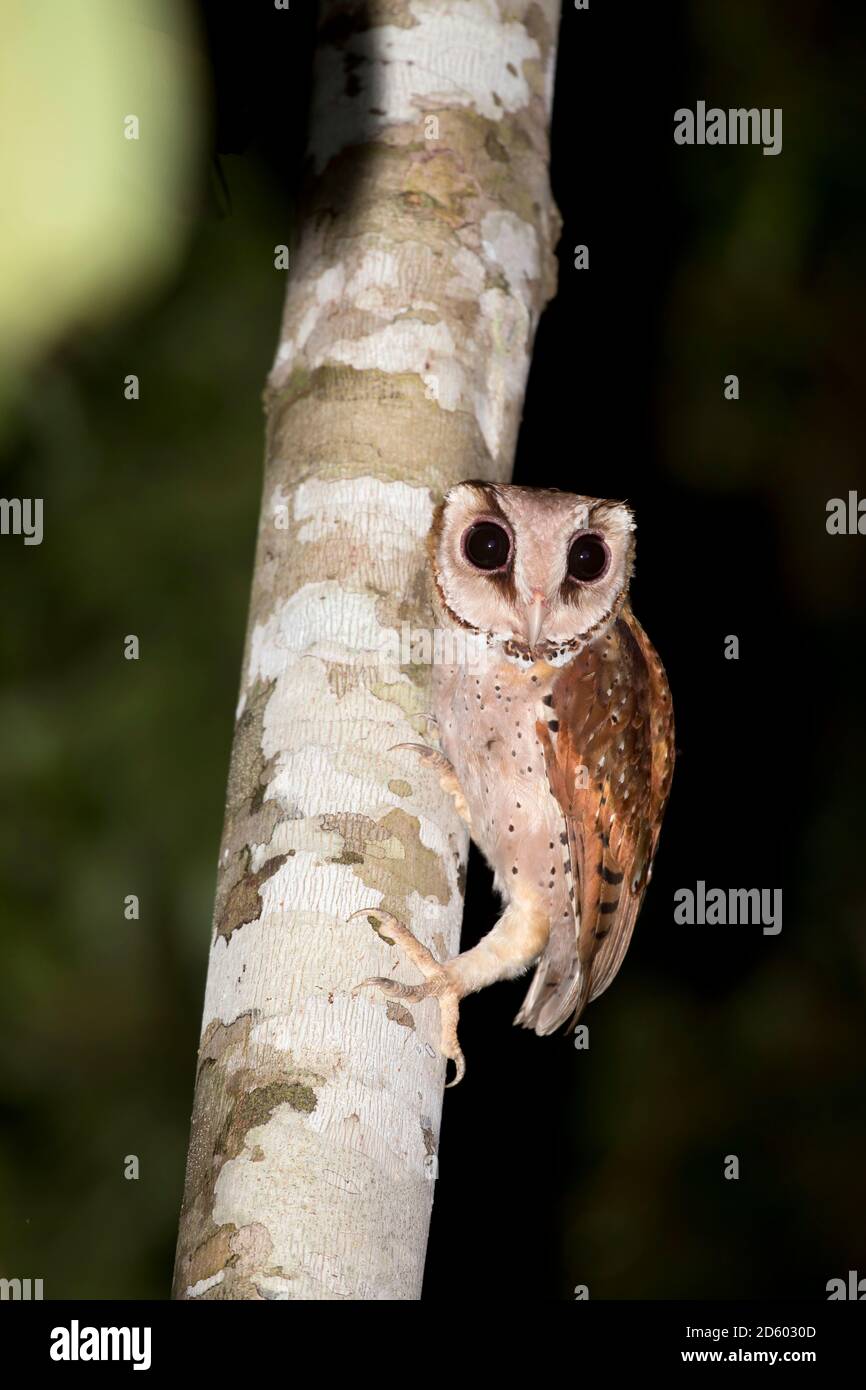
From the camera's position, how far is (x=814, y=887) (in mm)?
5750

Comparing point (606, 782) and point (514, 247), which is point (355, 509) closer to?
point (514, 247)

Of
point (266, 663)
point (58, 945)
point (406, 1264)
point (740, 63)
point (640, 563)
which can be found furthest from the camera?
point (640, 563)

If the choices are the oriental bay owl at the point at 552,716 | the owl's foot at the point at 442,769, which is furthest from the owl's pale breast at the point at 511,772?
the owl's foot at the point at 442,769

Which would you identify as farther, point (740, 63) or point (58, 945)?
point (740, 63)

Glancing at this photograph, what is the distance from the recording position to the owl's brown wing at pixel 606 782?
2965 mm

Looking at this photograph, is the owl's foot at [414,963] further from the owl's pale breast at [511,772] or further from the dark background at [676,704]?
the dark background at [676,704]

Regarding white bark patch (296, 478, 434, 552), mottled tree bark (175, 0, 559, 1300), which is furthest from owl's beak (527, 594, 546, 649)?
white bark patch (296, 478, 434, 552)

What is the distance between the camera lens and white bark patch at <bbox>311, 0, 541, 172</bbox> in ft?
8.53

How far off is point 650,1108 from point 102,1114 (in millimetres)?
2378

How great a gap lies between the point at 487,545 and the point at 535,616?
22 cm

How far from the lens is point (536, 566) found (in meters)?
2.82

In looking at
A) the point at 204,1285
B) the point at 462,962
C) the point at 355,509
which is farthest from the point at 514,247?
the point at 204,1285

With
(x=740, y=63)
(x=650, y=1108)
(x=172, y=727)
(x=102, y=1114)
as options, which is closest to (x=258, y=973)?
(x=172, y=727)

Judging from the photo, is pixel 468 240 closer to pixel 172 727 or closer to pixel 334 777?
pixel 334 777
